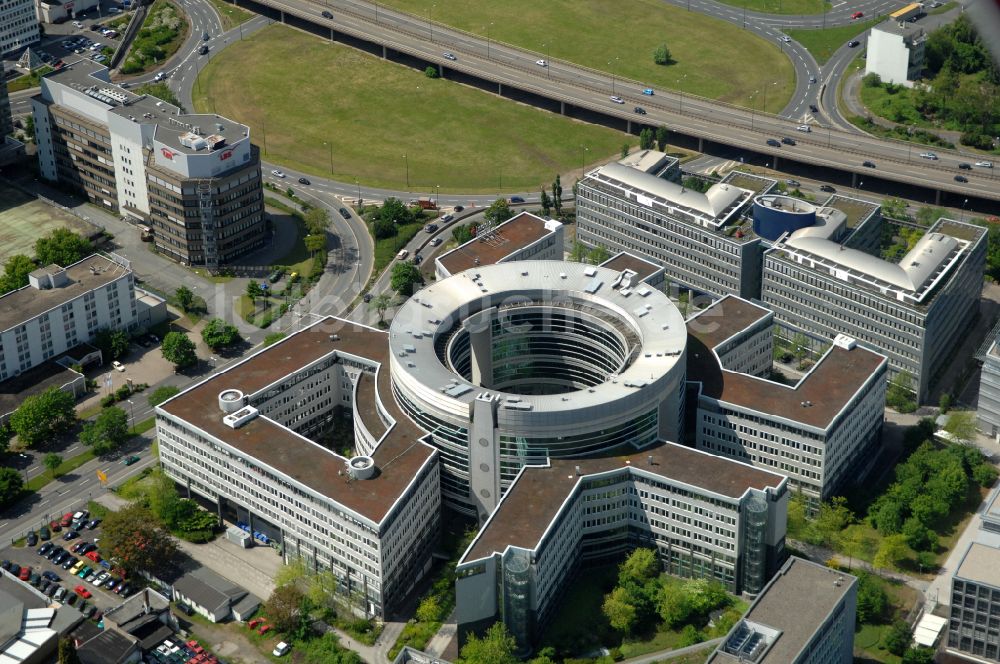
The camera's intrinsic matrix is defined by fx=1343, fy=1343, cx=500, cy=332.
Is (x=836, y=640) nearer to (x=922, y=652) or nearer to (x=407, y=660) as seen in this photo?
(x=922, y=652)

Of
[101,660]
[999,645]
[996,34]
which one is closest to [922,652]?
[999,645]

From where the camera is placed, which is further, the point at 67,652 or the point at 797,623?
the point at 67,652

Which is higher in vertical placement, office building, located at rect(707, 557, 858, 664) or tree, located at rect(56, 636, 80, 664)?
office building, located at rect(707, 557, 858, 664)

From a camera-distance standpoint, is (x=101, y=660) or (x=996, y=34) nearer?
(x=996, y=34)

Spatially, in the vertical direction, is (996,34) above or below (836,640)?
above

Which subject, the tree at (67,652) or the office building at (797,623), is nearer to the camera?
the office building at (797,623)

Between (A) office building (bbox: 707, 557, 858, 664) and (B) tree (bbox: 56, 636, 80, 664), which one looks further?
(B) tree (bbox: 56, 636, 80, 664)

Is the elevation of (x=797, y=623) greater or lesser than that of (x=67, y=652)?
greater

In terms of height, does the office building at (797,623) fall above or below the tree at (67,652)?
above
